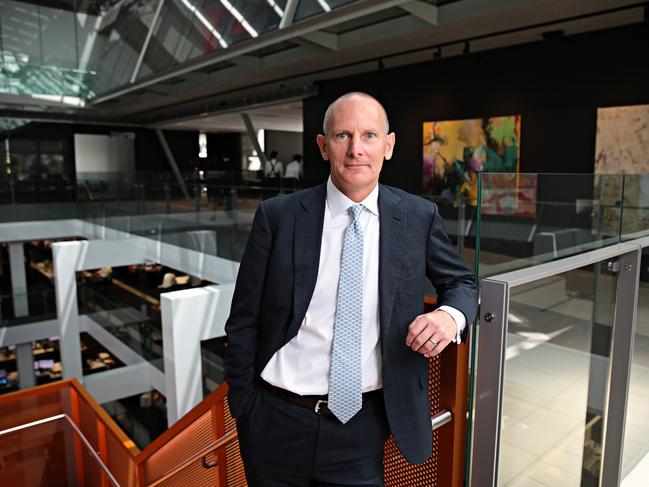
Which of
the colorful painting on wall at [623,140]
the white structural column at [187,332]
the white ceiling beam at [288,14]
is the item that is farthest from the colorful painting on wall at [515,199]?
the white ceiling beam at [288,14]

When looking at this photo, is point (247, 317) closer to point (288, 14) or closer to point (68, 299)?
point (288, 14)

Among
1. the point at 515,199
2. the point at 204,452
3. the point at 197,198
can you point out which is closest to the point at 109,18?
the point at 197,198

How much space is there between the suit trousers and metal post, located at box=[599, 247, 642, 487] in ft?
3.83

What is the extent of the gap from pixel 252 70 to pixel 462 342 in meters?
11.6

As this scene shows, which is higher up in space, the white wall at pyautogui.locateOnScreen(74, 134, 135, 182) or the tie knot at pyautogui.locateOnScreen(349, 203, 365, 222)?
the white wall at pyautogui.locateOnScreen(74, 134, 135, 182)

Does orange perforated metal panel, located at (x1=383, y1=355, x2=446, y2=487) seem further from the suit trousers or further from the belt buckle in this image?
the belt buckle

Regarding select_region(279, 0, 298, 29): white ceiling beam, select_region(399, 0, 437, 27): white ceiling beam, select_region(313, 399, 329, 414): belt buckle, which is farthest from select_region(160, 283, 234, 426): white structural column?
select_region(313, 399, 329, 414): belt buckle

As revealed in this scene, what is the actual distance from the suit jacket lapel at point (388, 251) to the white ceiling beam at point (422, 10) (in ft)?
23.0

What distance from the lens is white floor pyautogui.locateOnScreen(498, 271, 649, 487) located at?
1705 mm

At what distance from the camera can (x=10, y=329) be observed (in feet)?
49.9

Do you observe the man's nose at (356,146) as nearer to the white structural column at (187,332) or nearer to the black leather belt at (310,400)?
the black leather belt at (310,400)

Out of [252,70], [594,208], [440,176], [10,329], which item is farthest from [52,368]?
[594,208]

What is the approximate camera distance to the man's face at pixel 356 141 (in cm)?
139

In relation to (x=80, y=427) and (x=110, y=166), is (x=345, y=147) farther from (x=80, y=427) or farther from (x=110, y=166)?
(x=110, y=166)
